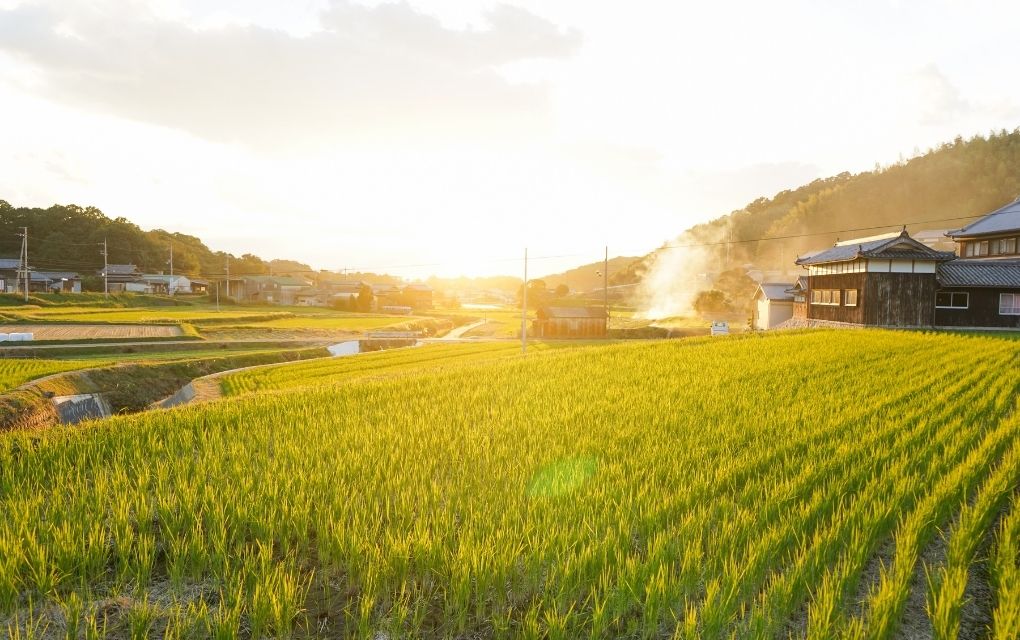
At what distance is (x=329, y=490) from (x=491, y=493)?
132cm

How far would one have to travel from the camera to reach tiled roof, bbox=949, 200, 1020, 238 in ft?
86.9

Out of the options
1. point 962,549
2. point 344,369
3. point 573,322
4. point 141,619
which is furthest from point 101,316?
point 962,549

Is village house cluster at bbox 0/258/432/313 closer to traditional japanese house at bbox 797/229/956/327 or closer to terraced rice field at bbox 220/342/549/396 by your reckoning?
terraced rice field at bbox 220/342/549/396

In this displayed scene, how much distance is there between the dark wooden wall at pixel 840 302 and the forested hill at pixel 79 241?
7057 cm

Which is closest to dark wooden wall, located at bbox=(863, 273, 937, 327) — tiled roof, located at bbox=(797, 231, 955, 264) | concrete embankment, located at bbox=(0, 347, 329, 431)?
tiled roof, located at bbox=(797, 231, 955, 264)

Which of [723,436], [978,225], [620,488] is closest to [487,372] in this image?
[723,436]

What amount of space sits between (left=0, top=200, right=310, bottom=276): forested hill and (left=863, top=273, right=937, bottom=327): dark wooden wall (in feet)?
238

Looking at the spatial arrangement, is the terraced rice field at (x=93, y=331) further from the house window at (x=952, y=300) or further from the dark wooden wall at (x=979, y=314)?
the dark wooden wall at (x=979, y=314)

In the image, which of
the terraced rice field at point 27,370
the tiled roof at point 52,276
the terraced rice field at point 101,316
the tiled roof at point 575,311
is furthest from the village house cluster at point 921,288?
the tiled roof at point 52,276

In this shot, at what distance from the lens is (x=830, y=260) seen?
2498cm

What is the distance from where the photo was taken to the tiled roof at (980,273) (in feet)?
A: 73.5

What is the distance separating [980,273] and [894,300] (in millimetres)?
4319

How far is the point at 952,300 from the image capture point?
23.0 meters

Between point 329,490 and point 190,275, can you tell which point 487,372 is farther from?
point 190,275
